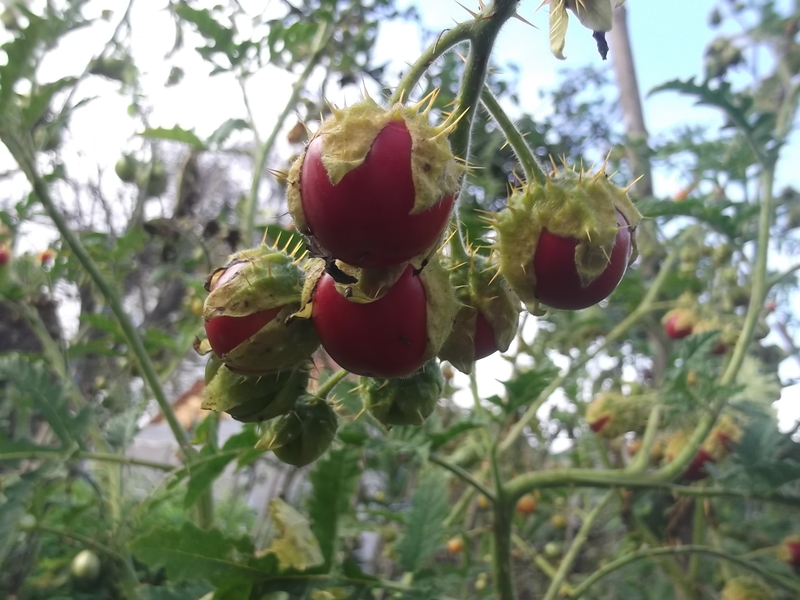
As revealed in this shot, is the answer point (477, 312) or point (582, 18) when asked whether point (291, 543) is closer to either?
point (477, 312)

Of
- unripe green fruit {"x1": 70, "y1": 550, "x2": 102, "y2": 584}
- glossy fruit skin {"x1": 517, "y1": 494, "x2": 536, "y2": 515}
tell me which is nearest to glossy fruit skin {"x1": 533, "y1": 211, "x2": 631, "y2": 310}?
unripe green fruit {"x1": 70, "y1": 550, "x2": 102, "y2": 584}

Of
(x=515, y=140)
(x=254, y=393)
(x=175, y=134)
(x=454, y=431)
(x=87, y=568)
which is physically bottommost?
(x=87, y=568)

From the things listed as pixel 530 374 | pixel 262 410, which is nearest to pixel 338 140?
pixel 262 410

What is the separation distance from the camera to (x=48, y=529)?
130 centimetres

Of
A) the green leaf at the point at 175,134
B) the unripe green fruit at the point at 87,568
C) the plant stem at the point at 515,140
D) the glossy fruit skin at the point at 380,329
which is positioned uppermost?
the green leaf at the point at 175,134

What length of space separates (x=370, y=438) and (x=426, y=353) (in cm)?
53

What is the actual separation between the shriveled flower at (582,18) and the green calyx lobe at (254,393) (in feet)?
1.51

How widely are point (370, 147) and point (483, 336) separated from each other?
287mm

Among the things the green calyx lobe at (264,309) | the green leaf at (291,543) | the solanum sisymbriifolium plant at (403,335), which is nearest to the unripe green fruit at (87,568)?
the solanum sisymbriifolium plant at (403,335)

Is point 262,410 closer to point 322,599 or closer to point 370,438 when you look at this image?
point 370,438

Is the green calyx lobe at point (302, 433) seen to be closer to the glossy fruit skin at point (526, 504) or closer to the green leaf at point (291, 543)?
the green leaf at point (291, 543)

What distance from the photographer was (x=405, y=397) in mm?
760

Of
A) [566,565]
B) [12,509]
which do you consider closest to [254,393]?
[12,509]

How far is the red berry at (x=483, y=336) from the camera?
28.0 inches
